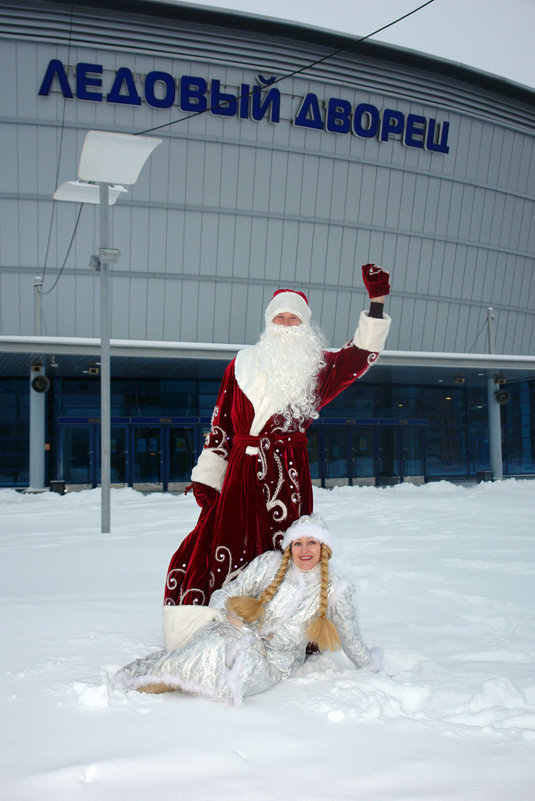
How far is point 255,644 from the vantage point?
2873mm

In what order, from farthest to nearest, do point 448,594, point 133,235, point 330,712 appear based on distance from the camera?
point 133,235 < point 448,594 < point 330,712

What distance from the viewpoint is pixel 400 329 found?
1866cm

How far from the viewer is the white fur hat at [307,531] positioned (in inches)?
123

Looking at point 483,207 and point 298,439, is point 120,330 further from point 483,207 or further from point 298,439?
point 298,439

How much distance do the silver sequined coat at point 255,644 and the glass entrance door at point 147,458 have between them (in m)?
15.0

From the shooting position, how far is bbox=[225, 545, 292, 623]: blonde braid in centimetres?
304

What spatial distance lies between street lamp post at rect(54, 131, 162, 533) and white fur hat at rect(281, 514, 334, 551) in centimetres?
530

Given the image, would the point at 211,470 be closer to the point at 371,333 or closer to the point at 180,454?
the point at 371,333

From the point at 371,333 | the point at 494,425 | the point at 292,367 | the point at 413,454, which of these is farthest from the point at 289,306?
the point at 413,454

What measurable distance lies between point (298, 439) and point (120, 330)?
13599 mm

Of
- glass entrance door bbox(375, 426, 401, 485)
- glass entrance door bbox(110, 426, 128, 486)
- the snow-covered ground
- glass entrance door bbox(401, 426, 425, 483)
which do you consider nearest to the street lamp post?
the snow-covered ground

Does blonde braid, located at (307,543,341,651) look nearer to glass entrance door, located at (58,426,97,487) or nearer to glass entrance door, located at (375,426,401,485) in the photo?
glass entrance door, located at (58,426,97,487)

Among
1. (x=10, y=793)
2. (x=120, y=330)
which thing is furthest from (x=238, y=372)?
(x=120, y=330)

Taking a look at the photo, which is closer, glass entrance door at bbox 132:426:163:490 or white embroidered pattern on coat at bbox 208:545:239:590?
white embroidered pattern on coat at bbox 208:545:239:590
